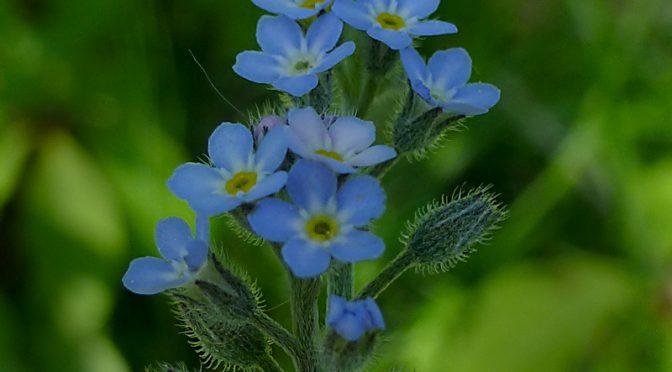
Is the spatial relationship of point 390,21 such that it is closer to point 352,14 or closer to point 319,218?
point 352,14

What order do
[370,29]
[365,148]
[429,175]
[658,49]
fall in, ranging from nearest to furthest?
[365,148] → [370,29] → [429,175] → [658,49]

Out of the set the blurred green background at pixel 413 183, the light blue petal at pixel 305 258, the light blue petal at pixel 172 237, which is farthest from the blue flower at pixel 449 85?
the blurred green background at pixel 413 183

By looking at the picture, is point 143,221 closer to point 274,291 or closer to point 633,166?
point 274,291

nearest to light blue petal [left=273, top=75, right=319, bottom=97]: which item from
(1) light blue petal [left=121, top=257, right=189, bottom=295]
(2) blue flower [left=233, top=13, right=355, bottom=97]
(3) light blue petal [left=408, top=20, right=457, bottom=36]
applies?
(2) blue flower [left=233, top=13, right=355, bottom=97]

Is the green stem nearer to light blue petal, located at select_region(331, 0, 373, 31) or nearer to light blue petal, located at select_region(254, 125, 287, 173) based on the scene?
light blue petal, located at select_region(254, 125, 287, 173)

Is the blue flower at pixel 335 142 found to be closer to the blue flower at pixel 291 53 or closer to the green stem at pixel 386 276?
the blue flower at pixel 291 53

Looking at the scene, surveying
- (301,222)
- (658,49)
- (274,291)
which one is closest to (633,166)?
(658,49)

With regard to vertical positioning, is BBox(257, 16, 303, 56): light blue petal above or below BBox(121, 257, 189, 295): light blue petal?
above
